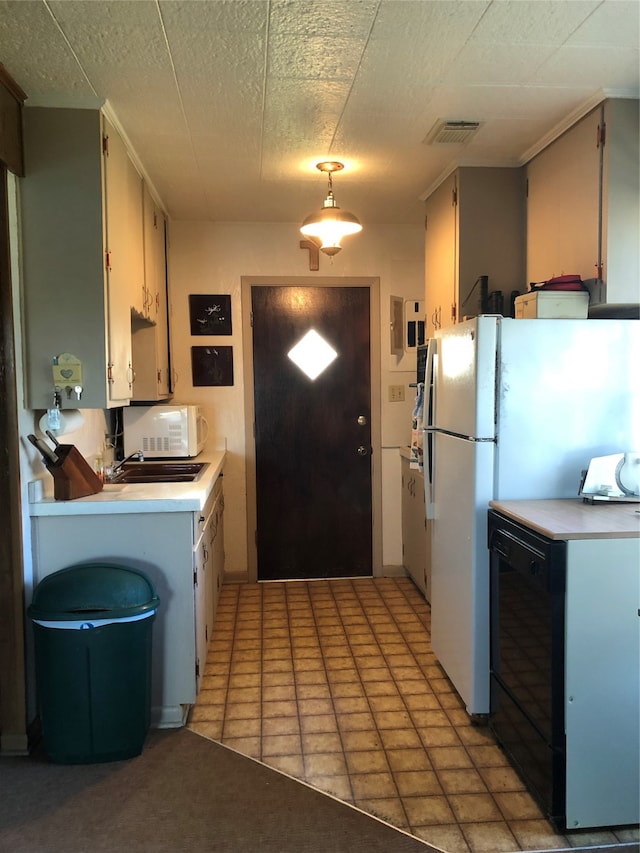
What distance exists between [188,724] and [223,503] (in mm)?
1777

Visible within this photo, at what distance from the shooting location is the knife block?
2.43 m

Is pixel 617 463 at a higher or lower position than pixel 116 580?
higher

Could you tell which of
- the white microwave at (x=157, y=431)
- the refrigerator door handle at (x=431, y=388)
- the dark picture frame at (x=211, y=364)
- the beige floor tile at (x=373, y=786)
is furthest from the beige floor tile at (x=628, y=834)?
the dark picture frame at (x=211, y=364)

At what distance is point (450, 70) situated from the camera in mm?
2217

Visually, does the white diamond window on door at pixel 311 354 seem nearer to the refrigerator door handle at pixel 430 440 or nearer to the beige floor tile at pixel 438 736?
the refrigerator door handle at pixel 430 440

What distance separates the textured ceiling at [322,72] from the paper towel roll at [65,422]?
4.02 ft

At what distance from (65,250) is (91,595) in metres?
1.31

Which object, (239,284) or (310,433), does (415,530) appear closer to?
(310,433)

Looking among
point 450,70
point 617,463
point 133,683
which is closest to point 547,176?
point 450,70

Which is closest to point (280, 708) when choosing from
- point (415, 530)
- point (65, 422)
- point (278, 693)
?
point (278, 693)

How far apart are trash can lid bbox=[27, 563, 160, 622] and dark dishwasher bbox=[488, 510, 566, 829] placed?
1286 millimetres

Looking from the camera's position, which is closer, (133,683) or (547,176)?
(133,683)

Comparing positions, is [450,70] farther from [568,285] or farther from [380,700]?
[380,700]

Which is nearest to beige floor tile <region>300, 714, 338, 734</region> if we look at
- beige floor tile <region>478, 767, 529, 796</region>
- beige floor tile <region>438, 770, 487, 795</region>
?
beige floor tile <region>438, 770, 487, 795</region>
